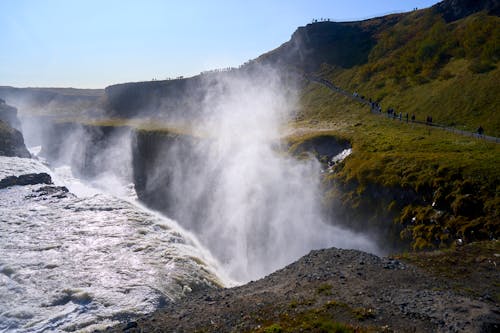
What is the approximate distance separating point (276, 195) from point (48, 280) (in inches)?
871

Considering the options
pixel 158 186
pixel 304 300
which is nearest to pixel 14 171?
pixel 158 186

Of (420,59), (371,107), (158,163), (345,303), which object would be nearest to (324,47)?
(420,59)

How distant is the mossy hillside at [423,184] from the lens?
2403 centimetres

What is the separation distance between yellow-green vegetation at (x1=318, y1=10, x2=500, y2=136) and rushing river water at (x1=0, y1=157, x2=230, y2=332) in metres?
33.5

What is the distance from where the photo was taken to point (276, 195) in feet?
128

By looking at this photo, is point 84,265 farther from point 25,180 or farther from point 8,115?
point 8,115

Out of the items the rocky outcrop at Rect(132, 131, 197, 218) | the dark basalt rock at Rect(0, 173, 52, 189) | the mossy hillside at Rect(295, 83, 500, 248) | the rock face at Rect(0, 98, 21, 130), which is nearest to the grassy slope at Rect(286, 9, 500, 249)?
the mossy hillside at Rect(295, 83, 500, 248)

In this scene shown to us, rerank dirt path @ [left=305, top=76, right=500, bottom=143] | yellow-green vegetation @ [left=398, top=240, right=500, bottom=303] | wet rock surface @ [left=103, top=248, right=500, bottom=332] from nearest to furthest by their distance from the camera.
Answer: wet rock surface @ [left=103, top=248, right=500, bottom=332]
yellow-green vegetation @ [left=398, top=240, right=500, bottom=303]
dirt path @ [left=305, top=76, right=500, bottom=143]

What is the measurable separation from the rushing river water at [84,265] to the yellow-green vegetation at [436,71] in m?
33.5

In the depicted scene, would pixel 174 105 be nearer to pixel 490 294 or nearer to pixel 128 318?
pixel 128 318

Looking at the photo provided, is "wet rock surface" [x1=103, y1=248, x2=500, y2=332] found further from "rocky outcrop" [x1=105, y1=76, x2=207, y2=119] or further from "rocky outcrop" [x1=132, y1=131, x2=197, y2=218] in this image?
"rocky outcrop" [x1=105, y1=76, x2=207, y2=119]

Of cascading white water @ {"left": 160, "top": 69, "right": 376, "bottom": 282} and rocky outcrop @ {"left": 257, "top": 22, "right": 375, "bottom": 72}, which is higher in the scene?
rocky outcrop @ {"left": 257, "top": 22, "right": 375, "bottom": 72}

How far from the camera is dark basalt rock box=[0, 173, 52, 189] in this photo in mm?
46025

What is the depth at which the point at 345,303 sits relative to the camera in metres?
15.3
